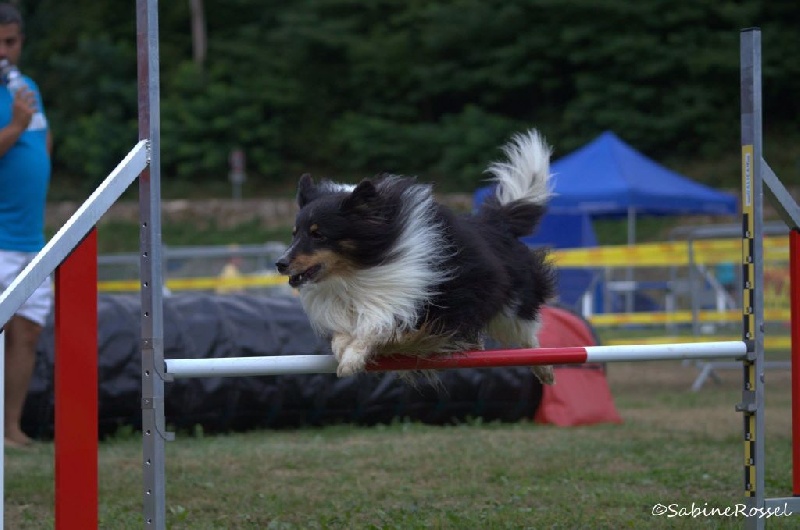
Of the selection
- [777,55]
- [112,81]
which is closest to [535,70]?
[777,55]

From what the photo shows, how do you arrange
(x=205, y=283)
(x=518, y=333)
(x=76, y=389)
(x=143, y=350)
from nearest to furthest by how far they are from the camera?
1. (x=76, y=389)
2. (x=143, y=350)
3. (x=518, y=333)
4. (x=205, y=283)

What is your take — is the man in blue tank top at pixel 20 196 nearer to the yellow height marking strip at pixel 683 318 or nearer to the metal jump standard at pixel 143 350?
the metal jump standard at pixel 143 350

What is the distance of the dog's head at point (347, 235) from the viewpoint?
146 inches

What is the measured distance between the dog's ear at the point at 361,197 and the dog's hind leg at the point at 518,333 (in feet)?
3.06

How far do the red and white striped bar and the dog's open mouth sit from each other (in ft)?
1.27

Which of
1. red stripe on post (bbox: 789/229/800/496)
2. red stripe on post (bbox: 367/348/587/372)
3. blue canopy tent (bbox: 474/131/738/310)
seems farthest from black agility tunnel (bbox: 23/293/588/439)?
blue canopy tent (bbox: 474/131/738/310)

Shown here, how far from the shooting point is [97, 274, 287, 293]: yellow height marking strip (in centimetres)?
1380

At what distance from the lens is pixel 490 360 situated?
3.41 metres

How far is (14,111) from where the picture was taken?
5.10 m

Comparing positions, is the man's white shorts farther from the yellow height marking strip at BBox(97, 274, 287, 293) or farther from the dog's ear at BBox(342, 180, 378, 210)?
the yellow height marking strip at BBox(97, 274, 287, 293)

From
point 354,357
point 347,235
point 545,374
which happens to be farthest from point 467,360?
point 545,374

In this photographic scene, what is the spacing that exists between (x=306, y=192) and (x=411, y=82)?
29.8m

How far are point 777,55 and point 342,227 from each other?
26.9 metres

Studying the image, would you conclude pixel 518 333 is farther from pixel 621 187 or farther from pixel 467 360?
pixel 621 187
